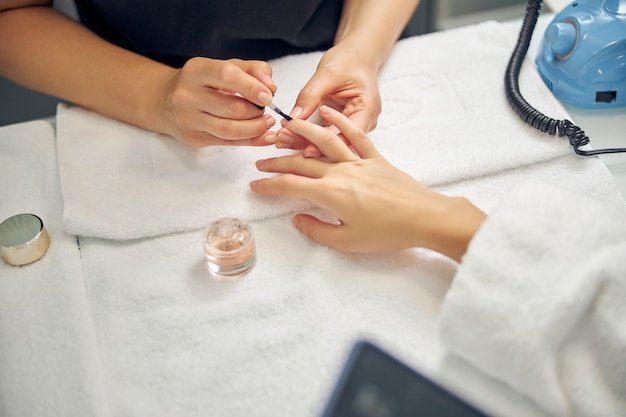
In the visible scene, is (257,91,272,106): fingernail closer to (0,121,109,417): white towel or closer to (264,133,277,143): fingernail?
(264,133,277,143): fingernail

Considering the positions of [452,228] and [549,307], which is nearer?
[549,307]

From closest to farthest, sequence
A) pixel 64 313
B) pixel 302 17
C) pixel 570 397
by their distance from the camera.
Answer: pixel 570 397, pixel 64 313, pixel 302 17

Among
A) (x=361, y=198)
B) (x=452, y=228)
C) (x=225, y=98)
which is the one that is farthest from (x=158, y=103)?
(x=452, y=228)

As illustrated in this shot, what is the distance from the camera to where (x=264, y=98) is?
2.52ft

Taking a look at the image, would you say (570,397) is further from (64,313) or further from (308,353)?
(64,313)

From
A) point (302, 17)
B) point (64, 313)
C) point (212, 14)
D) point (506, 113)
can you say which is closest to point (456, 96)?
point (506, 113)

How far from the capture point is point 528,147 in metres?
0.85

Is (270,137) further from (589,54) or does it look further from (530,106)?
(589,54)

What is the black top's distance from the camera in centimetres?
95

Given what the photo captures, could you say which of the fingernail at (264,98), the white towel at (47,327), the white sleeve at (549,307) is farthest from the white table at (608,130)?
the white towel at (47,327)

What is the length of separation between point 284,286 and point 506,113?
458 mm

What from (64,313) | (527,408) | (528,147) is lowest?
(64,313)

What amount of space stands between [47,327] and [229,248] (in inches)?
9.2

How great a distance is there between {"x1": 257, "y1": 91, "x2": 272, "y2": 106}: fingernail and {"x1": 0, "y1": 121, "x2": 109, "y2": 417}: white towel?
313 mm
